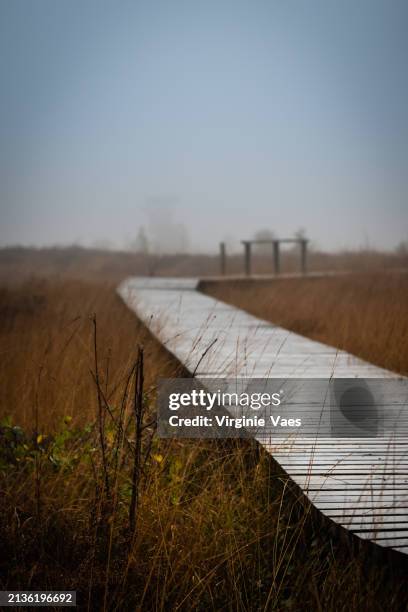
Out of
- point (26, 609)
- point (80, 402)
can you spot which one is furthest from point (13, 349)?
point (26, 609)

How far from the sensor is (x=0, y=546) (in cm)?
213

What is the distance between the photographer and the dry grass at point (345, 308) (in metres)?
5.47

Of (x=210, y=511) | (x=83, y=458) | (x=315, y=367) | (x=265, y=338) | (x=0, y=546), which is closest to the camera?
(x=0, y=546)

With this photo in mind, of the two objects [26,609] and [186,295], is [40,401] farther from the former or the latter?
[186,295]

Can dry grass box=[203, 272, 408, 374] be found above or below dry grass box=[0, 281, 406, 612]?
above

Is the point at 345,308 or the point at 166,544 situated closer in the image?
the point at 166,544

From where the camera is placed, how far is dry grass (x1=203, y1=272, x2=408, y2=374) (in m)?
5.47

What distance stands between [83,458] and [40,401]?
107 cm

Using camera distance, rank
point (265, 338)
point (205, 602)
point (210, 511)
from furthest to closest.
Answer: point (265, 338) < point (210, 511) < point (205, 602)

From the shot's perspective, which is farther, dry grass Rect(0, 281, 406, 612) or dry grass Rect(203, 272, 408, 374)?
dry grass Rect(203, 272, 408, 374)

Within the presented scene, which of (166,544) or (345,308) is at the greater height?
(345,308)

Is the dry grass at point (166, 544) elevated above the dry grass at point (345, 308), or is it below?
below

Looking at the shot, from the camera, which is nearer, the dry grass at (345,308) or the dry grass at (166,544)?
the dry grass at (166,544)

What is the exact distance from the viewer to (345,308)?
Result: 27.2 ft
